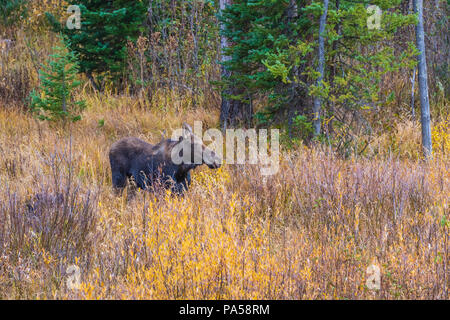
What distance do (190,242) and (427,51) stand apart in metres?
9.63

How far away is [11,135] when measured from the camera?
9.04 meters

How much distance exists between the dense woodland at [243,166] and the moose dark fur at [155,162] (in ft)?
0.95

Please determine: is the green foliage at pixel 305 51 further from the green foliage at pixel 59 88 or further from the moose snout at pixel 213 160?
the green foliage at pixel 59 88

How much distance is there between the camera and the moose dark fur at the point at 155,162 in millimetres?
6004

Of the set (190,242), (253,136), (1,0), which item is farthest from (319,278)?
(1,0)

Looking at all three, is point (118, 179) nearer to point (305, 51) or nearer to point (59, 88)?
point (305, 51)

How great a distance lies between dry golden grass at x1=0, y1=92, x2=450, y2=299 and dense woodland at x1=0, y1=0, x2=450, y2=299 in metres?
0.02

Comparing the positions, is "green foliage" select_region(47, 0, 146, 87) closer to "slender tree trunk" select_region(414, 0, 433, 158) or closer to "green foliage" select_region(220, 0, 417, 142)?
"green foliage" select_region(220, 0, 417, 142)

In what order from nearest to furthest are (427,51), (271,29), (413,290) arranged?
(413,290) → (271,29) → (427,51)

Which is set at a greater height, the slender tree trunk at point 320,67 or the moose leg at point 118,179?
the slender tree trunk at point 320,67

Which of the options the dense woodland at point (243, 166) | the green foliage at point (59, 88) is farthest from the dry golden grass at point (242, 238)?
the green foliage at point (59, 88)

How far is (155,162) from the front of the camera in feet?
20.6

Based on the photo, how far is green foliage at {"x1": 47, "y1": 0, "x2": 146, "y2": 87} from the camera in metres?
11.4

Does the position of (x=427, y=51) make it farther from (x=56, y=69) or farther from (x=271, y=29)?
(x=56, y=69)
